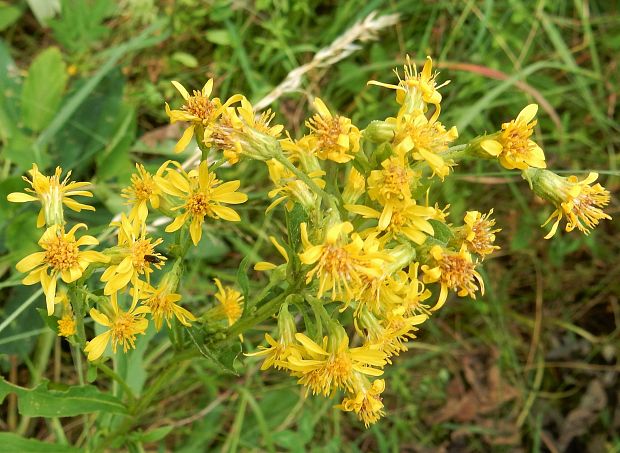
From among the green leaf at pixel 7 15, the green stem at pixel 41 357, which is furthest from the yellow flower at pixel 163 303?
the green leaf at pixel 7 15

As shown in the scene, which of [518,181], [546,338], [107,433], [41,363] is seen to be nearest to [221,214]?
[107,433]

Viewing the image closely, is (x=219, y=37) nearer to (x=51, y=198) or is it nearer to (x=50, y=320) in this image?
(x=51, y=198)

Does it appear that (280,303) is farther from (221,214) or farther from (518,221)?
(518,221)

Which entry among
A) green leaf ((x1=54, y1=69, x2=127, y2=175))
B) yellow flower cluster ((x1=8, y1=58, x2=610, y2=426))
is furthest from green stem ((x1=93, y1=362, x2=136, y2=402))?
green leaf ((x1=54, y1=69, x2=127, y2=175))

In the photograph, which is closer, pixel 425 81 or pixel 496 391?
pixel 425 81

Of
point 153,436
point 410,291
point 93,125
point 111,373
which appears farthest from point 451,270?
point 93,125

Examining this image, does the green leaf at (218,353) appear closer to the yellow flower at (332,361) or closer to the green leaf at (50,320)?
the yellow flower at (332,361)

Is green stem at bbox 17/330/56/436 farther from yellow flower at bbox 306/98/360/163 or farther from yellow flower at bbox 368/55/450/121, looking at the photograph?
yellow flower at bbox 368/55/450/121
